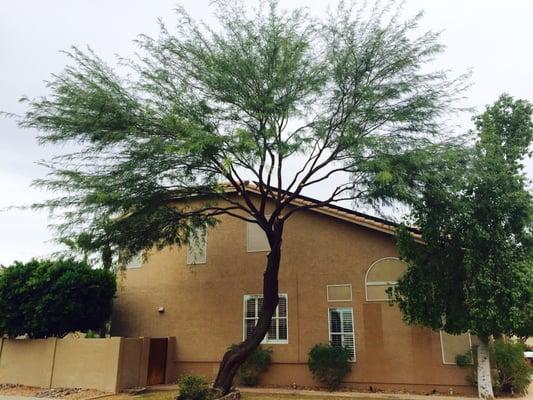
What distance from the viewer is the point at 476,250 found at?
449 inches

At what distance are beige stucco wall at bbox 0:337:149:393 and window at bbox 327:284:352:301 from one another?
673 centimetres

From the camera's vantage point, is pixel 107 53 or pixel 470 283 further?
pixel 107 53

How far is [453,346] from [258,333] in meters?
6.14

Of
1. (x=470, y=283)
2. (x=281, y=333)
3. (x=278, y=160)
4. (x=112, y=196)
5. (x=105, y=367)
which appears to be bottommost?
(x=105, y=367)

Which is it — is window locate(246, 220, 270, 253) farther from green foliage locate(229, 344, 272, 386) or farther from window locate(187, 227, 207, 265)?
green foliage locate(229, 344, 272, 386)

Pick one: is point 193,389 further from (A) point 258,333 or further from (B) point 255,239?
(B) point 255,239

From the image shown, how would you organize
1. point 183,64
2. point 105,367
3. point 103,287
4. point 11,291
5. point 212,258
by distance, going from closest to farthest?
point 183,64
point 105,367
point 11,291
point 103,287
point 212,258

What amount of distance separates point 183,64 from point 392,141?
617 centimetres

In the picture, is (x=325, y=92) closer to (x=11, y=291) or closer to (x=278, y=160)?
(x=278, y=160)

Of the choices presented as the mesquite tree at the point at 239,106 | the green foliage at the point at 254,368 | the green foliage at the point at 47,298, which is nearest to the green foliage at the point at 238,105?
the mesquite tree at the point at 239,106

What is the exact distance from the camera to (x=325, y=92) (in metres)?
A: 12.4

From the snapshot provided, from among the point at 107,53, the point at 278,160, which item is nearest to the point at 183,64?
the point at 107,53

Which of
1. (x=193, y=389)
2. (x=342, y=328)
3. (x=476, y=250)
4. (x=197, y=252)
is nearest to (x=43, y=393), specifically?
(x=193, y=389)

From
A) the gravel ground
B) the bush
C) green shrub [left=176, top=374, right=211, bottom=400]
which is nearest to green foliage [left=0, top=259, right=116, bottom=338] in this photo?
the gravel ground
